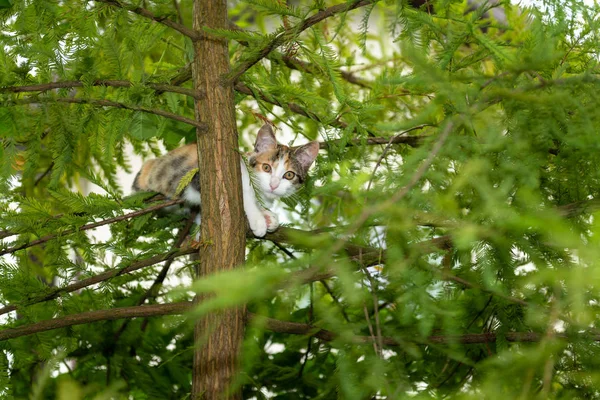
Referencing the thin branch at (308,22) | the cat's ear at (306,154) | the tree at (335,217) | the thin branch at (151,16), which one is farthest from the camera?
the cat's ear at (306,154)

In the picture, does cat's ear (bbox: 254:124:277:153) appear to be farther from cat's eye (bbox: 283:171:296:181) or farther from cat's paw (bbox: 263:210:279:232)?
cat's paw (bbox: 263:210:279:232)

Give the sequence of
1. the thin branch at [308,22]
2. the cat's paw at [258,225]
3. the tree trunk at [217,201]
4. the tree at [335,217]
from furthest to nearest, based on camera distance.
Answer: the cat's paw at [258,225] → the tree trunk at [217,201] → the thin branch at [308,22] → the tree at [335,217]

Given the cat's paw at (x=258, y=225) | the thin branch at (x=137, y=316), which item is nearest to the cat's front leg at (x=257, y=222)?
the cat's paw at (x=258, y=225)

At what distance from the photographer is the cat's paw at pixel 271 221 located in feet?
5.97

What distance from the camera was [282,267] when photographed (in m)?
0.78

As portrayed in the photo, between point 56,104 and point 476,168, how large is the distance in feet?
2.87

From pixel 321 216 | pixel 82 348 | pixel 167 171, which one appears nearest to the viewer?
pixel 82 348

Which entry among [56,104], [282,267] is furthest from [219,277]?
[56,104]

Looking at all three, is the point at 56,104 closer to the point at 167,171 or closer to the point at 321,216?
the point at 167,171

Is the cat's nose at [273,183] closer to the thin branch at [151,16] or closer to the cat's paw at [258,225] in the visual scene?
the cat's paw at [258,225]

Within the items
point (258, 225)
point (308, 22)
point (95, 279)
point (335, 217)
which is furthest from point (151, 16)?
point (335, 217)

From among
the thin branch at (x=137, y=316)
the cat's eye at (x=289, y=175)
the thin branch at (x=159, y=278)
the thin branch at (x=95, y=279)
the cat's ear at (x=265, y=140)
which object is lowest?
the thin branch at (x=137, y=316)

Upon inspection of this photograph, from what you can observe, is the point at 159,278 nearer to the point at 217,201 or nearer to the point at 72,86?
the point at 217,201

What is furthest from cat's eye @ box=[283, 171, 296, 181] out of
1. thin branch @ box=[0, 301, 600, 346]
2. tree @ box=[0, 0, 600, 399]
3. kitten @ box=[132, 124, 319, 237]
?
thin branch @ box=[0, 301, 600, 346]
